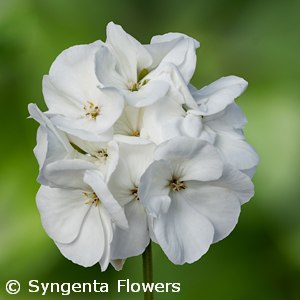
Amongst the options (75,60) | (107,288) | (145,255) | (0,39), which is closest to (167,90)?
(75,60)

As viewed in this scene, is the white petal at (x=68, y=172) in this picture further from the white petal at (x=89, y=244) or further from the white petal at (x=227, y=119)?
the white petal at (x=227, y=119)

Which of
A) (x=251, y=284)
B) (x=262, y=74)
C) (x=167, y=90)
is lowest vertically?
(x=251, y=284)

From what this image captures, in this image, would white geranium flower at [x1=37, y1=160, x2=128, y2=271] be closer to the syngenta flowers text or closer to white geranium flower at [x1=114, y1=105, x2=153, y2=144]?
white geranium flower at [x1=114, y1=105, x2=153, y2=144]

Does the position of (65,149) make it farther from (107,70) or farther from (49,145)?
(107,70)

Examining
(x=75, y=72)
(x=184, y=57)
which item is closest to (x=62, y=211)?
(x=75, y=72)

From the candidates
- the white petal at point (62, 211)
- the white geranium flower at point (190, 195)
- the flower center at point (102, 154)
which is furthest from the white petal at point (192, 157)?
the white petal at point (62, 211)

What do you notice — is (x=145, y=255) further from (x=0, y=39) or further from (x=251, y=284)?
(x=0, y=39)
